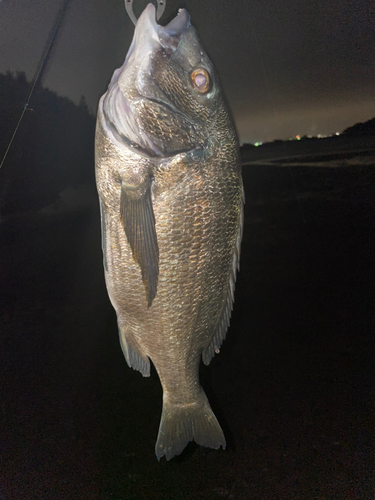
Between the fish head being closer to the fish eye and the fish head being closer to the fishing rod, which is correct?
the fish eye

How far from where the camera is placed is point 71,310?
35.1 inches

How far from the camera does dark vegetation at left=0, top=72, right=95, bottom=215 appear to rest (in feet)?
2.34

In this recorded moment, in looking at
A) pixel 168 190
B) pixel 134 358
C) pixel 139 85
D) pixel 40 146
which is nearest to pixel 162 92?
pixel 139 85

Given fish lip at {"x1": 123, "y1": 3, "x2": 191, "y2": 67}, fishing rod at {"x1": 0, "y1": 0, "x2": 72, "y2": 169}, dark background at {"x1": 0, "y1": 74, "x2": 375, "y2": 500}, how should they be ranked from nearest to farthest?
fish lip at {"x1": 123, "y1": 3, "x2": 191, "y2": 67} → fishing rod at {"x1": 0, "y1": 0, "x2": 72, "y2": 169} → dark background at {"x1": 0, "y1": 74, "x2": 375, "y2": 500}

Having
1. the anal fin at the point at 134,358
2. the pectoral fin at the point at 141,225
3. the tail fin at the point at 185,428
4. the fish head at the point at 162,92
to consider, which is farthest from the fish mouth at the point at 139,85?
the tail fin at the point at 185,428

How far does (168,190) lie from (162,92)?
22 centimetres

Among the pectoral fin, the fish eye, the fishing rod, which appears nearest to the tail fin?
the pectoral fin

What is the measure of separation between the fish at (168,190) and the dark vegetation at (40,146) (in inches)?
9.2

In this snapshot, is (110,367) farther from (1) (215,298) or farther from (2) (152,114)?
(2) (152,114)

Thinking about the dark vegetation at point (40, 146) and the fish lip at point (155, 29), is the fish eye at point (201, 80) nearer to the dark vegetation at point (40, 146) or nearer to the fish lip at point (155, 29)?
the fish lip at point (155, 29)

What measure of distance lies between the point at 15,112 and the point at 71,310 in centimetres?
67

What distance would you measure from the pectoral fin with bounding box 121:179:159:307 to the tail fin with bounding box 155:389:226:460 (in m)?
0.49

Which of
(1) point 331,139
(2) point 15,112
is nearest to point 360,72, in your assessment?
(1) point 331,139

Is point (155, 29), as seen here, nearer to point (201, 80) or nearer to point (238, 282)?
point (201, 80)
